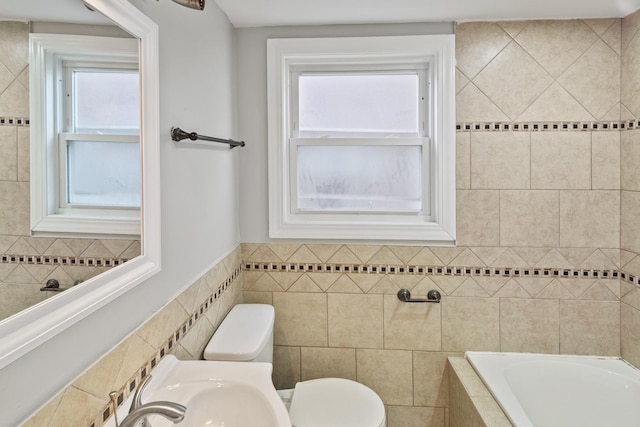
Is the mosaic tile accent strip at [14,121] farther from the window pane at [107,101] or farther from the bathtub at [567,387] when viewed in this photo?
the bathtub at [567,387]

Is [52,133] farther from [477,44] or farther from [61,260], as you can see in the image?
[477,44]

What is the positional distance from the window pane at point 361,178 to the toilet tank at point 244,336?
0.66m

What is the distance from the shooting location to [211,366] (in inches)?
50.5

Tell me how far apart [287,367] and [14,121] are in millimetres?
1849

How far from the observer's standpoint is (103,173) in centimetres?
94

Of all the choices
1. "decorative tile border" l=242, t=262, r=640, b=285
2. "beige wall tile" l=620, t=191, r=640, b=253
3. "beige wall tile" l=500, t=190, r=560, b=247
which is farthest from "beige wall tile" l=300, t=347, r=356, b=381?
"beige wall tile" l=620, t=191, r=640, b=253

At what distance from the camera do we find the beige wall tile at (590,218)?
6.50ft

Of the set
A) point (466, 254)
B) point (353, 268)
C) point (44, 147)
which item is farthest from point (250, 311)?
point (44, 147)

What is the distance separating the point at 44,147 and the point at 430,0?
1.73 meters

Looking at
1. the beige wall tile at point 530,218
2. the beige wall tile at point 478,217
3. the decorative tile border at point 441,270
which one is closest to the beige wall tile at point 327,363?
the decorative tile border at point 441,270

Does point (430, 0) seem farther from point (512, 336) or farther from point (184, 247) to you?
point (512, 336)

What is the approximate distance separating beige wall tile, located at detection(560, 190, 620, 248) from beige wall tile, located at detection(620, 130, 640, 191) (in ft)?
0.28

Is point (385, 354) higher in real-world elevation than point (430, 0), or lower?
lower

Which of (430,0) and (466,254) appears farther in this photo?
(466,254)
